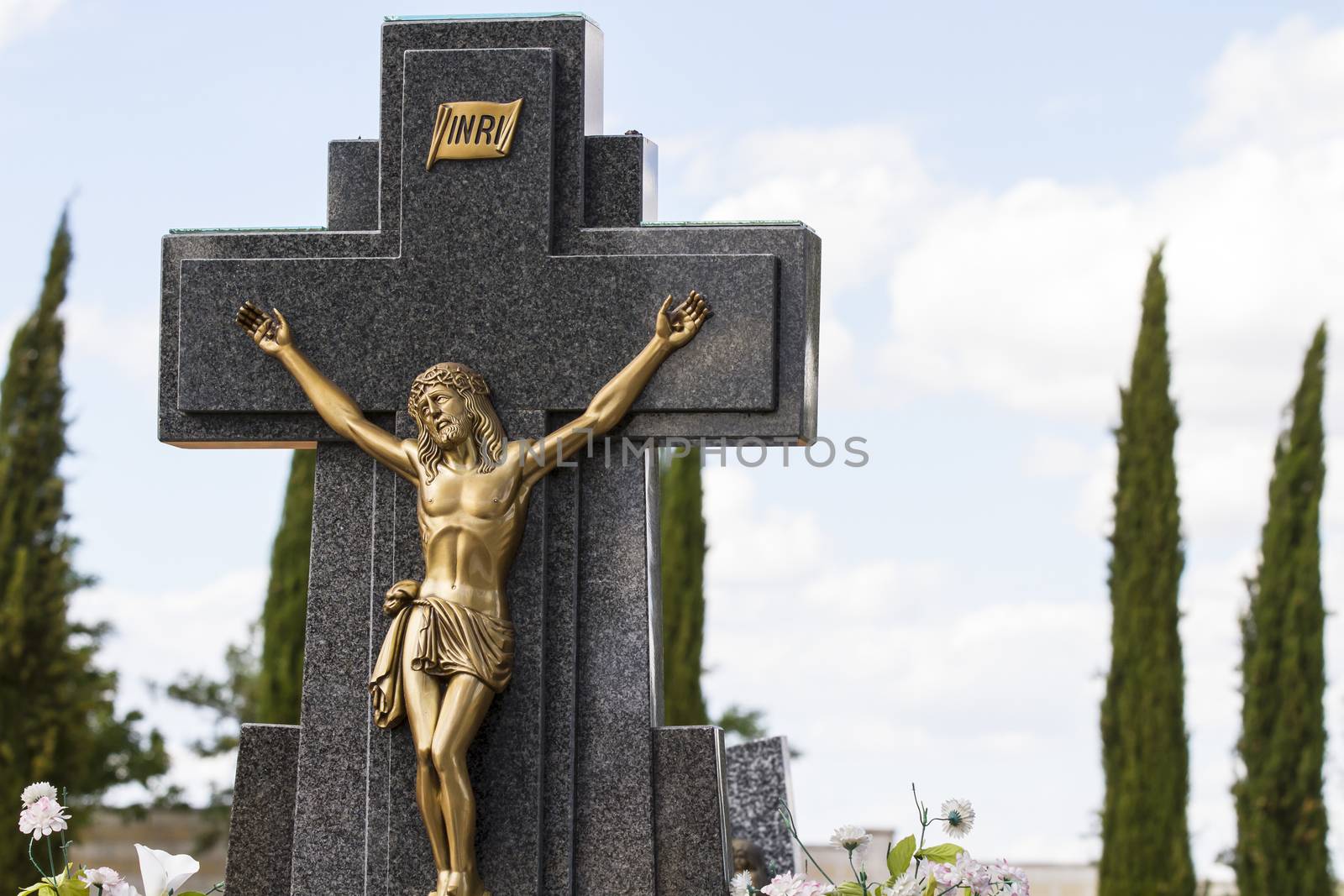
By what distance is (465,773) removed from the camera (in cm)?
592

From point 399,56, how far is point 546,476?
68.6 inches

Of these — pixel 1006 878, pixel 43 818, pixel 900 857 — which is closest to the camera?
pixel 900 857

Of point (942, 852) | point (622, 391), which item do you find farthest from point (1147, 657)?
point (942, 852)

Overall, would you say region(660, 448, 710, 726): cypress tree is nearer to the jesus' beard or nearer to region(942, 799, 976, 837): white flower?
the jesus' beard

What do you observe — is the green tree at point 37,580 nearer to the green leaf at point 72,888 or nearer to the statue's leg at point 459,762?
the statue's leg at point 459,762

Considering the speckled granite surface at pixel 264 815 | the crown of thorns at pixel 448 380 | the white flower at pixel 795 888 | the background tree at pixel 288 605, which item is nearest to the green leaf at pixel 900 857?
the white flower at pixel 795 888

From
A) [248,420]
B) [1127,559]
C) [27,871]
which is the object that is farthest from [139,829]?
[248,420]

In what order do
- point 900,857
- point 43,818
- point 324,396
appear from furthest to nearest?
point 324,396
point 43,818
point 900,857

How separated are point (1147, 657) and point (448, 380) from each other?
33.3 feet

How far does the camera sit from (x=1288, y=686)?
14727 mm

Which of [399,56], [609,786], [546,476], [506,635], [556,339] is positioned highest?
[399,56]

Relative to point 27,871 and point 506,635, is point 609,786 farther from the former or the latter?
point 27,871

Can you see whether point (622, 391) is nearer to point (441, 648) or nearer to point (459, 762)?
point (441, 648)

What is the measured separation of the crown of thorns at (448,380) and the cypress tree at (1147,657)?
396 inches
